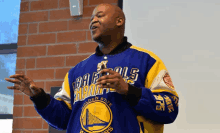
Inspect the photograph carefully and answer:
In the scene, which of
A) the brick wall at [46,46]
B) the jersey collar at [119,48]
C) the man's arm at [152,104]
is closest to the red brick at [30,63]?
the brick wall at [46,46]

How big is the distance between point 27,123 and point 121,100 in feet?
4.05

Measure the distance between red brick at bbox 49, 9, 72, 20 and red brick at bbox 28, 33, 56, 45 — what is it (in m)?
0.15

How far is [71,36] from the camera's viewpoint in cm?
229

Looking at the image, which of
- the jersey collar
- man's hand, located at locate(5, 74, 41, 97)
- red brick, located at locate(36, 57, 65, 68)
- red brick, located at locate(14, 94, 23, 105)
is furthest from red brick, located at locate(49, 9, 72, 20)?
man's hand, located at locate(5, 74, 41, 97)

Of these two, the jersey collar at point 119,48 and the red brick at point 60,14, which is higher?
the red brick at point 60,14

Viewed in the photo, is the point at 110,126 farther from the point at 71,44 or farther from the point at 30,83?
the point at 71,44

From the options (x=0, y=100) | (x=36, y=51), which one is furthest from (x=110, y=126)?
(x=0, y=100)

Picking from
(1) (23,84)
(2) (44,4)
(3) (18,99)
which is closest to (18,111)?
(3) (18,99)

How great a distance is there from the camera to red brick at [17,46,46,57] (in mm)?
2348

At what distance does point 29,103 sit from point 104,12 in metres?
1.16

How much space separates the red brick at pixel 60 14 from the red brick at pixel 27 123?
849 mm

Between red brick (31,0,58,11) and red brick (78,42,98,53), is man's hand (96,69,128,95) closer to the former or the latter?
red brick (78,42,98,53)

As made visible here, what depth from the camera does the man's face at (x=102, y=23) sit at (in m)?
1.45

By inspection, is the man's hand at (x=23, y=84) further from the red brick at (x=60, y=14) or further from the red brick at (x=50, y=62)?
the red brick at (x=60, y=14)
